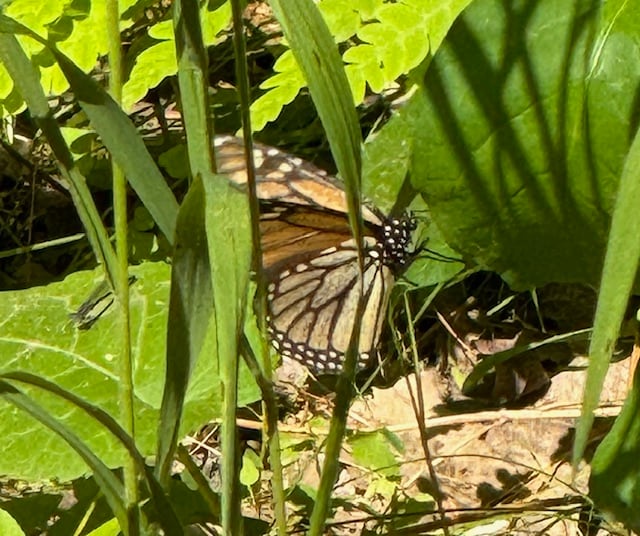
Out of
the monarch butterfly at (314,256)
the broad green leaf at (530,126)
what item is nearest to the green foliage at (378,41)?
the monarch butterfly at (314,256)

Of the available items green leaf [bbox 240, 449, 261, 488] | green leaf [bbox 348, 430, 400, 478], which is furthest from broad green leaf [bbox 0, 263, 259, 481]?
green leaf [bbox 348, 430, 400, 478]

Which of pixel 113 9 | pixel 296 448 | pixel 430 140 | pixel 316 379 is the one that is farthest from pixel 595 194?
pixel 316 379

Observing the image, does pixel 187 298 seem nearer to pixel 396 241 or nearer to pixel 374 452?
pixel 374 452

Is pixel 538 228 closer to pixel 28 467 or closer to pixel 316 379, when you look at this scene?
pixel 28 467

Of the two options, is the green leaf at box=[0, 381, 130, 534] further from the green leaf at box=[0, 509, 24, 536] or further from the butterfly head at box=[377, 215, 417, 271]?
the butterfly head at box=[377, 215, 417, 271]

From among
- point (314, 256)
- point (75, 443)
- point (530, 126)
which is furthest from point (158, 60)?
point (75, 443)

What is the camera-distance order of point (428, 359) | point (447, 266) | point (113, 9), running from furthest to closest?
point (428, 359)
point (447, 266)
point (113, 9)
